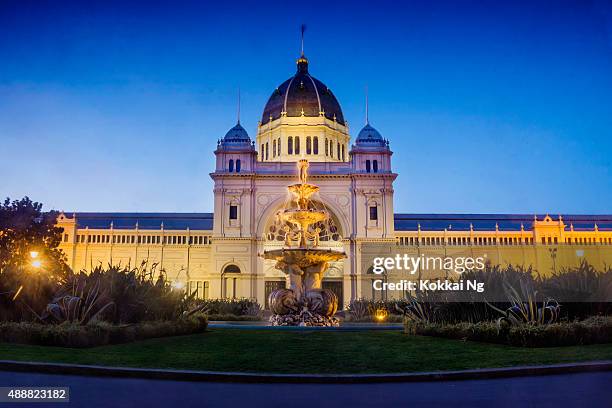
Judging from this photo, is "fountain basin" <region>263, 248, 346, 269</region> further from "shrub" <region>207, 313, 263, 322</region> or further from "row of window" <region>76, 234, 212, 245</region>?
"row of window" <region>76, 234, 212, 245</region>

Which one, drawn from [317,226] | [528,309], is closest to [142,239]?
[317,226]

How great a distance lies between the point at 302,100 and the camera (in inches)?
2571

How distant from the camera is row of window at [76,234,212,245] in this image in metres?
60.2

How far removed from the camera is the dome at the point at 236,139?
57906 mm

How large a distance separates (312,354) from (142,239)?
5158cm

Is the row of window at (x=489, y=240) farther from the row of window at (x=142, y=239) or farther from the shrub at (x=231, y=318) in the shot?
the shrub at (x=231, y=318)

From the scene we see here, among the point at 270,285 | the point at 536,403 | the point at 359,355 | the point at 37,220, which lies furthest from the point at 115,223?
the point at 536,403

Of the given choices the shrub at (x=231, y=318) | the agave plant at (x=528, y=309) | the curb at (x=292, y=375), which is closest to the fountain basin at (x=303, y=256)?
the shrub at (x=231, y=318)

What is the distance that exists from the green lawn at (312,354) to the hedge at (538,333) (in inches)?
18.7

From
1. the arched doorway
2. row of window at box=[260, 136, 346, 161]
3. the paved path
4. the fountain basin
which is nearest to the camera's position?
the paved path

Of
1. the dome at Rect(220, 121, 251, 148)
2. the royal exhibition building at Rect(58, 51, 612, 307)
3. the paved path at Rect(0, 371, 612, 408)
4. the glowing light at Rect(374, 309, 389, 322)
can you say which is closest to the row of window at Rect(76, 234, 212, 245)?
the royal exhibition building at Rect(58, 51, 612, 307)

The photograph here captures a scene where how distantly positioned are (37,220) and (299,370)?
148 feet

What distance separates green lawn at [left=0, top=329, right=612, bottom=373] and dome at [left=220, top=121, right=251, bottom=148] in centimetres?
4373

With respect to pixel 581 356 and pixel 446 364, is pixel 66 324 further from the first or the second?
pixel 581 356
